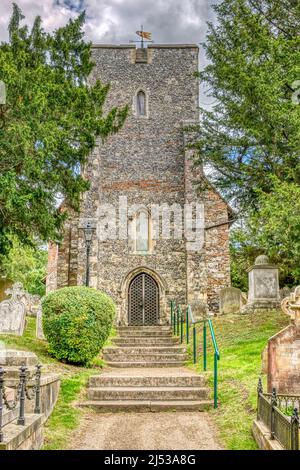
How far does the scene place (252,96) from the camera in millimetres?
12938

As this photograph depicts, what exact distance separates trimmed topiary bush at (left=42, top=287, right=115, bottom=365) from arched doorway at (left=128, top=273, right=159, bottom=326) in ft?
32.3

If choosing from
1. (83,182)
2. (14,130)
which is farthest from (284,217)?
(14,130)

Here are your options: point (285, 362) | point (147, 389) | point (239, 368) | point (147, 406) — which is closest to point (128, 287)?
point (239, 368)

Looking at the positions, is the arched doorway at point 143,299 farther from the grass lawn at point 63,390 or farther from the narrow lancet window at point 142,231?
the grass lawn at point 63,390

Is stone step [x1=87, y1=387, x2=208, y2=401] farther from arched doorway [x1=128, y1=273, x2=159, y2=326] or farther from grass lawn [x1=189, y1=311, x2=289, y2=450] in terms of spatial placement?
arched doorway [x1=128, y1=273, x2=159, y2=326]

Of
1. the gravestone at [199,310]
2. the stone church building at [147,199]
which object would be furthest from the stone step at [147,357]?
the stone church building at [147,199]

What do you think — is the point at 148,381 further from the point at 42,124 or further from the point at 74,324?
the point at 42,124

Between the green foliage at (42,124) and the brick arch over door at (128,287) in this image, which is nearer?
the green foliage at (42,124)

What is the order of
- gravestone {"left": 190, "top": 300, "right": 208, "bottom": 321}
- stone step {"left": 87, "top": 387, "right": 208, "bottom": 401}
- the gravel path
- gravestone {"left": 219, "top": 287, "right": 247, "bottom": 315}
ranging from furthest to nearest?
gravestone {"left": 190, "top": 300, "right": 208, "bottom": 321}
gravestone {"left": 219, "top": 287, "right": 247, "bottom": 315}
stone step {"left": 87, "top": 387, "right": 208, "bottom": 401}
the gravel path

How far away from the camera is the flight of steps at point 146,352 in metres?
11.3

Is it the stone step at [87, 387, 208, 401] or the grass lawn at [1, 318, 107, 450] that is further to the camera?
the stone step at [87, 387, 208, 401]

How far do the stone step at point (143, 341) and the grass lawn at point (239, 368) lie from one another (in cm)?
93

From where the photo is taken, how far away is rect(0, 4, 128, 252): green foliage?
1027 centimetres

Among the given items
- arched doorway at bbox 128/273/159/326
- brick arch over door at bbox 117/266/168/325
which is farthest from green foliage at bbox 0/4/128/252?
arched doorway at bbox 128/273/159/326
